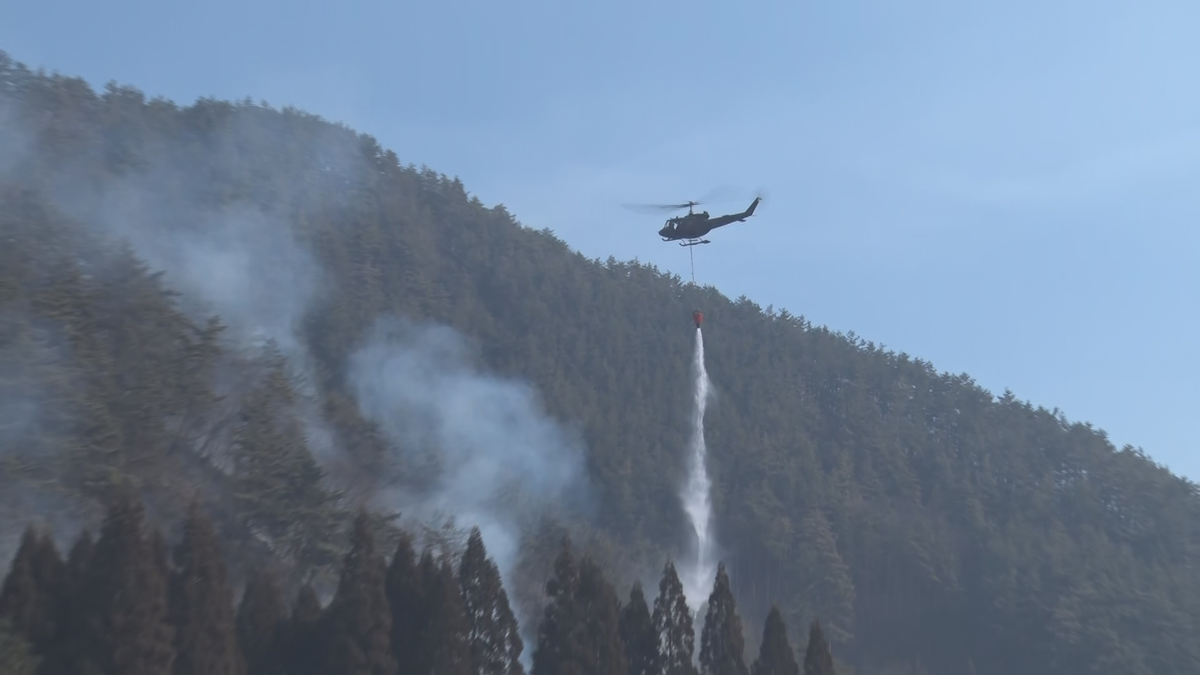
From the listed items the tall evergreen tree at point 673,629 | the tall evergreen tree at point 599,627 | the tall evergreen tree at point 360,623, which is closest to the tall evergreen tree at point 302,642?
the tall evergreen tree at point 360,623

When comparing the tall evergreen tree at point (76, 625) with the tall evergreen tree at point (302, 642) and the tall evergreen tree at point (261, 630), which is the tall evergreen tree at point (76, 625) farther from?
the tall evergreen tree at point (302, 642)

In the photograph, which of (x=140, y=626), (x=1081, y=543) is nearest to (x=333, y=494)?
(x=140, y=626)

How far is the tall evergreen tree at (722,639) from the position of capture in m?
33.4

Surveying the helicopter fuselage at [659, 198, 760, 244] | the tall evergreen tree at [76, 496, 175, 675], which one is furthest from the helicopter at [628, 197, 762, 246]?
the tall evergreen tree at [76, 496, 175, 675]

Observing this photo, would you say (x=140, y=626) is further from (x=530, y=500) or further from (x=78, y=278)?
(x=530, y=500)

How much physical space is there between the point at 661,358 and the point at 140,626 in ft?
162

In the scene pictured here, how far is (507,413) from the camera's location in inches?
2463

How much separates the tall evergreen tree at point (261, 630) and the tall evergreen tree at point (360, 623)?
3.88 feet

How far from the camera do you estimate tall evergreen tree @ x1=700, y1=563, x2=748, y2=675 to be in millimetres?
33438

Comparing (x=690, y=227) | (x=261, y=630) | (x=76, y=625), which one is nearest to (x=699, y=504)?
(x=690, y=227)

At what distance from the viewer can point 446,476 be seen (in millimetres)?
52469

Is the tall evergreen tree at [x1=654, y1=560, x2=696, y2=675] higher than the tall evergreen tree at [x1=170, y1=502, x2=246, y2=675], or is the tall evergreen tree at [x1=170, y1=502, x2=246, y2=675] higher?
the tall evergreen tree at [x1=170, y1=502, x2=246, y2=675]

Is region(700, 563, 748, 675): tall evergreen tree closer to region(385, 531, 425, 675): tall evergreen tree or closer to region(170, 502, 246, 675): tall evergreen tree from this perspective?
region(385, 531, 425, 675): tall evergreen tree

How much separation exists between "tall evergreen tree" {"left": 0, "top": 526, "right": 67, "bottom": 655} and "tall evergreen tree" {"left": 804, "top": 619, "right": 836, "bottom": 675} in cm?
1766
